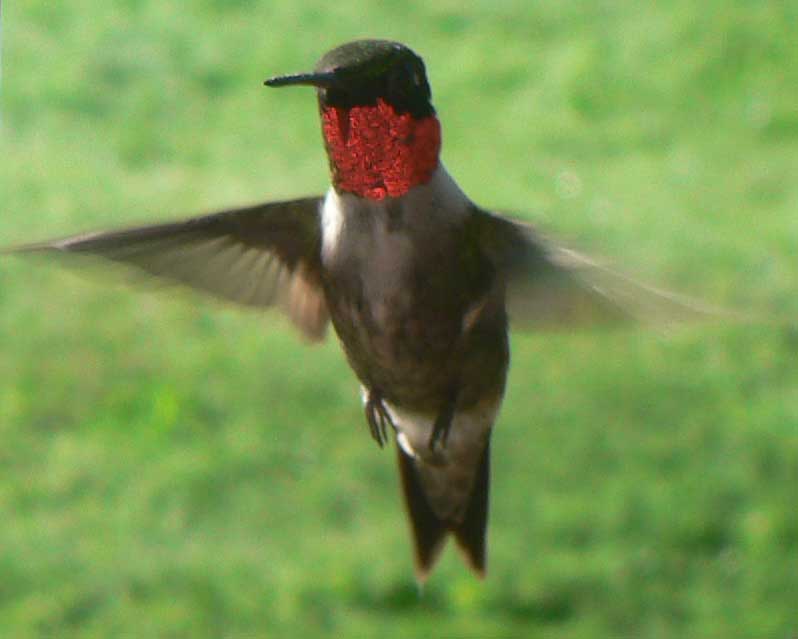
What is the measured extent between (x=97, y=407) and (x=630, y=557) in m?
1.84

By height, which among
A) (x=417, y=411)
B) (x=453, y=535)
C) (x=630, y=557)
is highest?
(x=417, y=411)

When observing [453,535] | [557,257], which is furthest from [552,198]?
[557,257]

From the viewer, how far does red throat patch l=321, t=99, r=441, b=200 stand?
1347 mm

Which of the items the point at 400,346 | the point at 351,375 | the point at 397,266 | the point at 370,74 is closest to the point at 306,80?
the point at 370,74

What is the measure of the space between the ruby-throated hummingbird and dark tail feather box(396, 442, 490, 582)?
108 millimetres

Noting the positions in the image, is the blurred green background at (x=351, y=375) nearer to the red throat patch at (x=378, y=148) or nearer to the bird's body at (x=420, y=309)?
the bird's body at (x=420, y=309)

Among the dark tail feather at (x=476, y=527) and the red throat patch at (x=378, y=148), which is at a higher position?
the red throat patch at (x=378, y=148)

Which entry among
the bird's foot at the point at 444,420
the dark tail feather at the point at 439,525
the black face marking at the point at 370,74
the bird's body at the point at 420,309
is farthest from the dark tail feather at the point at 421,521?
the black face marking at the point at 370,74

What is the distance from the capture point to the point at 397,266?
63.7 inches

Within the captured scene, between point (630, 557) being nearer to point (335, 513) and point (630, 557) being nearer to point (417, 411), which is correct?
point (335, 513)

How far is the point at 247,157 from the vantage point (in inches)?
266

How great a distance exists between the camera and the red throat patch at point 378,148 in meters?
1.35

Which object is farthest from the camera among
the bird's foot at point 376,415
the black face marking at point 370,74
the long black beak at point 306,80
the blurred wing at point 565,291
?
the bird's foot at point 376,415

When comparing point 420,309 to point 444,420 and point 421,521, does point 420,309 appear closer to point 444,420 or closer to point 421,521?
point 444,420
